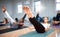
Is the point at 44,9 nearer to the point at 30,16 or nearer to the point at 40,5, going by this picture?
the point at 40,5

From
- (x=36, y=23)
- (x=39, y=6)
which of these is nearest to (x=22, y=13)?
(x=39, y=6)

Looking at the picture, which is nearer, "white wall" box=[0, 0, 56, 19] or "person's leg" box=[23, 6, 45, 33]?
"person's leg" box=[23, 6, 45, 33]

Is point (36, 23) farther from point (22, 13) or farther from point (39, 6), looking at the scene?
point (22, 13)

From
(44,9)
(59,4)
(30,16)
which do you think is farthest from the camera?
(44,9)

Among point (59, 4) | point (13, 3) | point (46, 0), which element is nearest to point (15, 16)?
point (13, 3)

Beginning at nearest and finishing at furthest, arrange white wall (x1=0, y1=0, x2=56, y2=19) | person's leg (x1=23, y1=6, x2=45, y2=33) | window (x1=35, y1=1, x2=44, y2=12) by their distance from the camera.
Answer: person's leg (x1=23, y1=6, x2=45, y2=33) → white wall (x1=0, y1=0, x2=56, y2=19) → window (x1=35, y1=1, x2=44, y2=12)

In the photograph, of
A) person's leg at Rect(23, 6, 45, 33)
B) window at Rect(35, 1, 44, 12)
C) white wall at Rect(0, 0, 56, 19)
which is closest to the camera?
person's leg at Rect(23, 6, 45, 33)

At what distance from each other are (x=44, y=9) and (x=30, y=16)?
1.48 metres

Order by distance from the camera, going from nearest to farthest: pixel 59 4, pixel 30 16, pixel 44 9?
pixel 30 16, pixel 59 4, pixel 44 9

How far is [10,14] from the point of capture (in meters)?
4.94

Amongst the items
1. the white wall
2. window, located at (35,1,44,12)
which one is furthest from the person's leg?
window, located at (35,1,44,12)

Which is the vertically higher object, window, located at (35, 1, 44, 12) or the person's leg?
window, located at (35, 1, 44, 12)

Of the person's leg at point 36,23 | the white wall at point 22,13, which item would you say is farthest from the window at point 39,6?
the person's leg at point 36,23

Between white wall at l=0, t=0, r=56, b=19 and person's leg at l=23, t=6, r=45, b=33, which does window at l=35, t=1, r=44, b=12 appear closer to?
white wall at l=0, t=0, r=56, b=19
